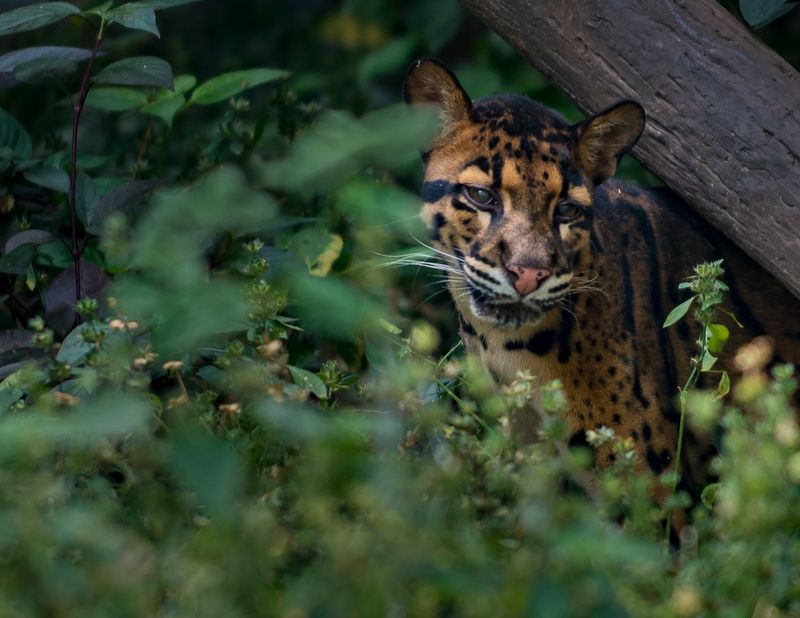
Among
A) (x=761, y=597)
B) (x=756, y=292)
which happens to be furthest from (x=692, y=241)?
(x=761, y=597)

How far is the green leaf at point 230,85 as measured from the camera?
5078mm

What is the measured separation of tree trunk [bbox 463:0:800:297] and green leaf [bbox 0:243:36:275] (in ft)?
6.11

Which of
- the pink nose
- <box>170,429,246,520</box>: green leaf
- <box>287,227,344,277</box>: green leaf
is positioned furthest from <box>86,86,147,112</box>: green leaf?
<box>170,429,246,520</box>: green leaf

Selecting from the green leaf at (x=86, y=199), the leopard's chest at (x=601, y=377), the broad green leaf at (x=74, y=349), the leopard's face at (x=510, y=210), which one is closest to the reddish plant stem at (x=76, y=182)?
the green leaf at (x=86, y=199)

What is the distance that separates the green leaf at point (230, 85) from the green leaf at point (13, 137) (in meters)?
0.67

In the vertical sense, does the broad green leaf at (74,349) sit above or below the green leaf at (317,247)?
above

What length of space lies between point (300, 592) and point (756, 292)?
9.10ft

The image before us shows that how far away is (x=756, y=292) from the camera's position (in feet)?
14.7

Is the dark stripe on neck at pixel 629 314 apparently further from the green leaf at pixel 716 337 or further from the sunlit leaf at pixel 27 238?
the sunlit leaf at pixel 27 238

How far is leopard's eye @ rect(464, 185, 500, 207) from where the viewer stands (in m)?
4.02

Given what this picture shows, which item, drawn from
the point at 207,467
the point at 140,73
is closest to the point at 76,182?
the point at 140,73

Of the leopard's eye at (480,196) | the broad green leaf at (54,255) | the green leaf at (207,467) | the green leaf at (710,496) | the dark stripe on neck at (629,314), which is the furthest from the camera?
the broad green leaf at (54,255)

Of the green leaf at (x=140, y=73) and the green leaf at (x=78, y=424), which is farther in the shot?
the green leaf at (x=140, y=73)

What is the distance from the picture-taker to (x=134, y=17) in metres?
3.85
